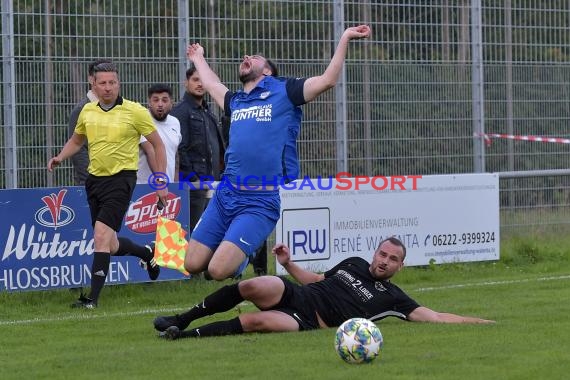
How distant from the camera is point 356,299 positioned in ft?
30.5

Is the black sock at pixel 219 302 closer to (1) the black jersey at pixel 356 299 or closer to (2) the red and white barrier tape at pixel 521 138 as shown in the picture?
(1) the black jersey at pixel 356 299

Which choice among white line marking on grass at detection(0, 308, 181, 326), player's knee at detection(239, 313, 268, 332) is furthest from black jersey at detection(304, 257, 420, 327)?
white line marking on grass at detection(0, 308, 181, 326)

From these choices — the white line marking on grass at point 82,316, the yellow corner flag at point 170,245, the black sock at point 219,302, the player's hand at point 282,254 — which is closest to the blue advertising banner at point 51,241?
the yellow corner flag at point 170,245

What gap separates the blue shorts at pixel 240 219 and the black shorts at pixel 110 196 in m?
1.84

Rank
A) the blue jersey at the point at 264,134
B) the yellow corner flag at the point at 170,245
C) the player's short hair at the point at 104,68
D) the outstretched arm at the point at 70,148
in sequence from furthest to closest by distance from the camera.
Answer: the yellow corner flag at the point at 170,245 < the outstretched arm at the point at 70,148 < the player's short hair at the point at 104,68 < the blue jersey at the point at 264,134

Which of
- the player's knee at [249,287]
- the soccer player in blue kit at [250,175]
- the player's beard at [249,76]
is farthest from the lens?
the player's beard at [249,76]

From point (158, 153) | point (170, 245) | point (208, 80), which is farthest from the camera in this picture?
point (170, 245)

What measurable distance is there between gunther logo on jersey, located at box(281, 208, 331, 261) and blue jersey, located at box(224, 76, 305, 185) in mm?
4155

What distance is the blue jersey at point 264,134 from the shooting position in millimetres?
9289

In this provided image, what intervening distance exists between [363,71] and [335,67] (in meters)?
6.59

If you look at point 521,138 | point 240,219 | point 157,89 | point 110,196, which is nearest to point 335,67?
point 240,219

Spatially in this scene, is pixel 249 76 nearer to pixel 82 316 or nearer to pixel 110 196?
pixel 110 196

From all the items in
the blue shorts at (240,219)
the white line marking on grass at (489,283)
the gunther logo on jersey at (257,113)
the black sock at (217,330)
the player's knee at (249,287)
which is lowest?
the white line marking on grass at (489,283)

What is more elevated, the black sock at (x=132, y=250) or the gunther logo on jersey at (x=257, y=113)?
the gunther logo on jersey at (x=257, y=113)
